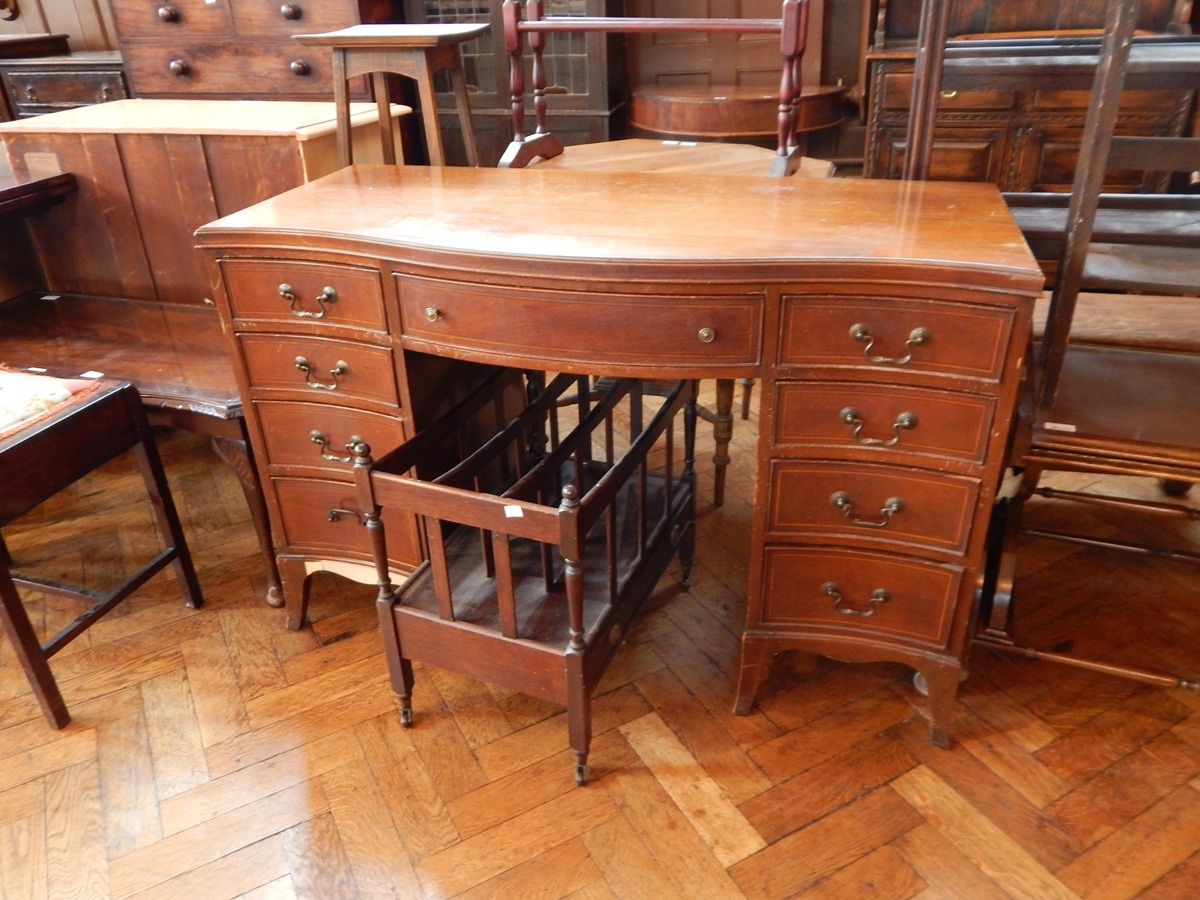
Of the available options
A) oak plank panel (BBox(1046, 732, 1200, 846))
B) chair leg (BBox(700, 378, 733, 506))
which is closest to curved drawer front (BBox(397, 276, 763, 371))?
chair leg (BBox(700, 378, 733, 506))

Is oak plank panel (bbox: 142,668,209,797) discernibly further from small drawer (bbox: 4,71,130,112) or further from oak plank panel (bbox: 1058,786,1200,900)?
small drawer (bbox: 4,71,130,112)

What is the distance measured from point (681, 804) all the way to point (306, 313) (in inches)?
44.6

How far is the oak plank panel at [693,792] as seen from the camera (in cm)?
157

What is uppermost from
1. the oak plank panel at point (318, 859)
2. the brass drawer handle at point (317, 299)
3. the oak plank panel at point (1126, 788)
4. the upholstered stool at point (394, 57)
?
the upholstered stool at point (394, 57)

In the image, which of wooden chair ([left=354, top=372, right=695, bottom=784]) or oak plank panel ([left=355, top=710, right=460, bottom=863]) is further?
oak plank panel ([left=355, top=710, right=460, bottom=863])

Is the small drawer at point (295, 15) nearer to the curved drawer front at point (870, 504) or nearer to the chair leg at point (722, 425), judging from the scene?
the chair leg at point (722, 425)

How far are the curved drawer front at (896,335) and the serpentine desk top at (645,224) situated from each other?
0.20ft

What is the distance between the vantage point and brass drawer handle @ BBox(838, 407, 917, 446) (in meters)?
1.45

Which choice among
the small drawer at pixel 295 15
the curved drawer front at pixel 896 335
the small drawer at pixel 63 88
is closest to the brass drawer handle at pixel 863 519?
the curved drawer front at pixel 896 335

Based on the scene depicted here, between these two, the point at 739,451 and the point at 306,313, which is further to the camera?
the point at 739,451

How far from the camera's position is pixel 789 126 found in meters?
1.88

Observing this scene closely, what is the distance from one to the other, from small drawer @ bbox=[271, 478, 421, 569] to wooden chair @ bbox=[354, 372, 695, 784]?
0.10m

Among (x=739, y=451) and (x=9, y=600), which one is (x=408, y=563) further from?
(x=739, y=451)

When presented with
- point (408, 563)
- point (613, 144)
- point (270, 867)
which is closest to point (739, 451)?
point (613, 144)
